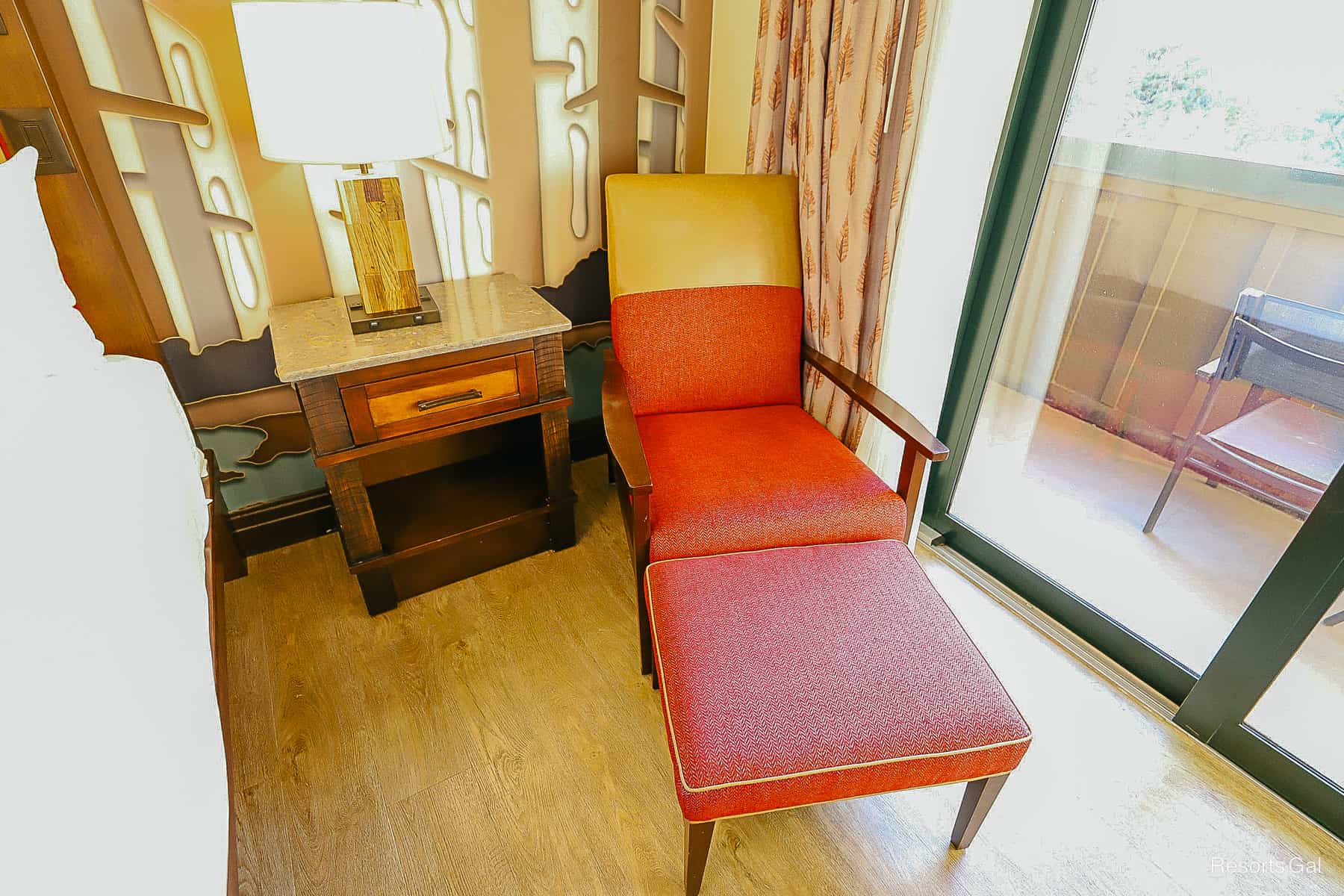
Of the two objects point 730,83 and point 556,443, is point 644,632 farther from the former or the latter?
point 730,83

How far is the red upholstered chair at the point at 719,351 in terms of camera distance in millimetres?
1450

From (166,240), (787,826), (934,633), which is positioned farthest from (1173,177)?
(166,240)

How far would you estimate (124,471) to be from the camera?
3.36ft

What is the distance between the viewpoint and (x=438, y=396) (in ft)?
4.92

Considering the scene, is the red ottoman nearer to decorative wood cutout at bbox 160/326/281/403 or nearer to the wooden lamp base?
the wooden lamp base

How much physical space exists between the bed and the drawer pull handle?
0.46 m

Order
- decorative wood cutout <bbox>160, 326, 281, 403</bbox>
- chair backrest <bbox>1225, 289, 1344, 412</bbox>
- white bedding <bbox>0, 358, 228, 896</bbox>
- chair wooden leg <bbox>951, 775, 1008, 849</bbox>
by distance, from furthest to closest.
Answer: decorative wood cutout <bbox>160, 326, 281, 403</bbox>, chair backrest <bbox>1225, 289, 1344, 412</bbox>, chair wooden leg <bbox>951, 775, 1008, 849</bbox>, white bedding <bbox>0, 358, 228, 896</bbox>

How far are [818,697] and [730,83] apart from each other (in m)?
1.78

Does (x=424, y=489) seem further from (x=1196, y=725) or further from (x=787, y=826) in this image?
(x=1196, y=725)

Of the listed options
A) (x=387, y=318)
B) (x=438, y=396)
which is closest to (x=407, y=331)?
(x=387, y=318)

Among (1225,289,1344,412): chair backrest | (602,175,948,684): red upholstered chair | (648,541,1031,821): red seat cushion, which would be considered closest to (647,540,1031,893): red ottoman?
(648,541,1031,821): red seat cushion

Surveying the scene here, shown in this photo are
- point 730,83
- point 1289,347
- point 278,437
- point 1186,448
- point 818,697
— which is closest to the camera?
point 818,697

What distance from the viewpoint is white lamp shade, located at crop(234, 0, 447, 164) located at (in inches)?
44.4

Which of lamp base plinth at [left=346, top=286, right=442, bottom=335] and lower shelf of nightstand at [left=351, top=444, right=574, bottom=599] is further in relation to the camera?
lower shelf of nightstand at [left=351, top=444, right=574, bottom=599]
